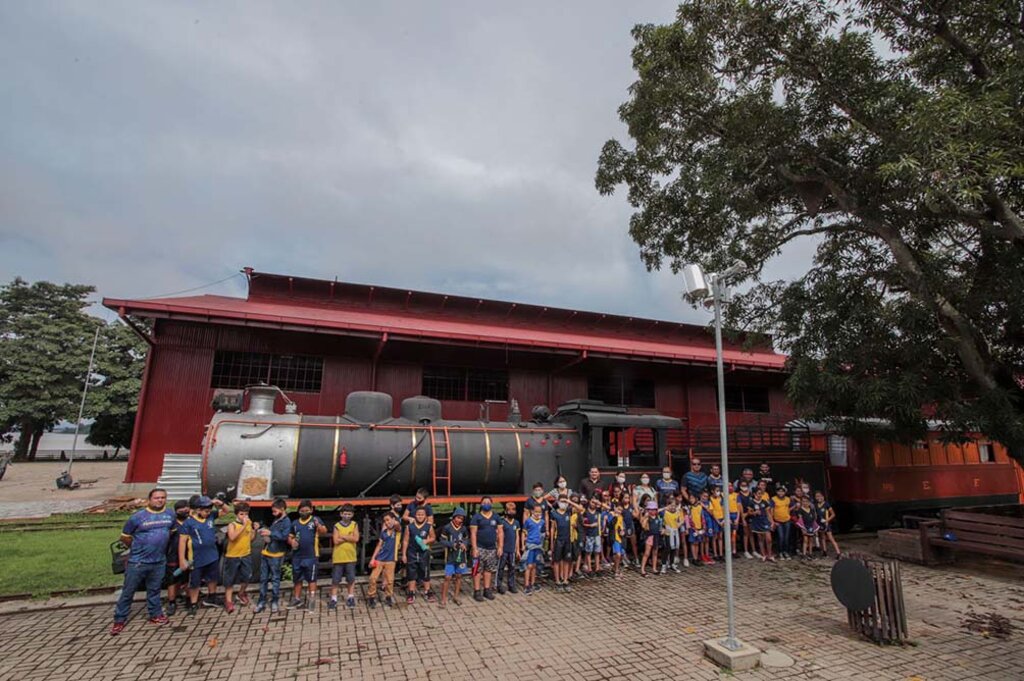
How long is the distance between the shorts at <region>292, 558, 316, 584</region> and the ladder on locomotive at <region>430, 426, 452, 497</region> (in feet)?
8.62

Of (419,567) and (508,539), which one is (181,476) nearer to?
(419,567)

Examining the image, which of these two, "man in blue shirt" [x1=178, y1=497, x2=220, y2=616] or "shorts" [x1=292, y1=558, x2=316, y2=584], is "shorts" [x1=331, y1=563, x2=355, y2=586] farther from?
"man in blue shirt" [x1=178, y1=497, x2=220, y2=616]

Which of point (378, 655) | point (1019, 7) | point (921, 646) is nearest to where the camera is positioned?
point (378, 655)

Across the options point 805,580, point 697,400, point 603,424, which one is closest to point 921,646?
point 805,580

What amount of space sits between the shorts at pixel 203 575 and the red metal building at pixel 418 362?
322 inches

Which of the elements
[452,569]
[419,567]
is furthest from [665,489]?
[419,567]

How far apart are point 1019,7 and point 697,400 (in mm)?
14658

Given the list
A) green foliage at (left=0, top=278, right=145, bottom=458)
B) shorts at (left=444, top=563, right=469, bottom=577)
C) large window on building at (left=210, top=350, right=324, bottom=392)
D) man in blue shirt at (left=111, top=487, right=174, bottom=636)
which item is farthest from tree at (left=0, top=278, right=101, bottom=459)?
shorts at (left=444, top=563, right=469, bottom=577)

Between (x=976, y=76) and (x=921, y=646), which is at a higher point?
(x=976, y=76)

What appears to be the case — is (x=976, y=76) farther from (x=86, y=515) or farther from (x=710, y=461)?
(x=86, y=515)

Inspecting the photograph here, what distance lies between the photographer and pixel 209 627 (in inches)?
253

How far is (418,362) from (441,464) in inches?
299

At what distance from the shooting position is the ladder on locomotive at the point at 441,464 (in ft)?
31.4

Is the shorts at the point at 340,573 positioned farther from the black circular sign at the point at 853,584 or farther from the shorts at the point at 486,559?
the black circular sign at the point at 853,584
